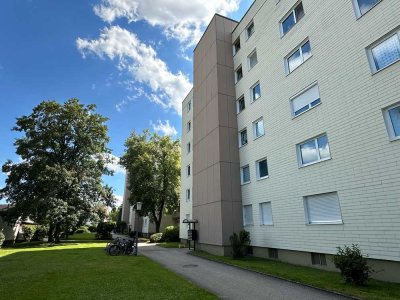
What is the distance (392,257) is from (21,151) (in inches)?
1447

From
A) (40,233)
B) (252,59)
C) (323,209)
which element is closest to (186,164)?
(252,59)

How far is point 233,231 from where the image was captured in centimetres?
1845

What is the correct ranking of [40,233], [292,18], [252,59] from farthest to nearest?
[40,233], [252,59], [292,18]

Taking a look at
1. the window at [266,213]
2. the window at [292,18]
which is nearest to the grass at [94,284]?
the window at [266,213]

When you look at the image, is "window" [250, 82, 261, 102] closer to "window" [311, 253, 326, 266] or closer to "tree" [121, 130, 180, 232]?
"window" [311, 253, 326, 266]

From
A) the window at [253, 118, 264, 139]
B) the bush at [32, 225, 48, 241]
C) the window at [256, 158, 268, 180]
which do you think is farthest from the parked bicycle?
the bush at [32, 225, 48, 241]

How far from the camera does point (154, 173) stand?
40.2 meters

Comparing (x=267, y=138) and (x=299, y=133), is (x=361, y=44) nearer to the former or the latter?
(x=299, y=133)

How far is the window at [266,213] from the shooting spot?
54.1ft

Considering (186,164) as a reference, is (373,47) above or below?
below

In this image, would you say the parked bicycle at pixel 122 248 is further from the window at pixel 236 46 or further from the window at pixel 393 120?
the window at pixel 236 46

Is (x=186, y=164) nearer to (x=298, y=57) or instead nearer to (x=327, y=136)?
(x=298, y=57)

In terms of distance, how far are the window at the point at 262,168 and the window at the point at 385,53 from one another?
8593 millimetres

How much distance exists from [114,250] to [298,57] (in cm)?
1850
